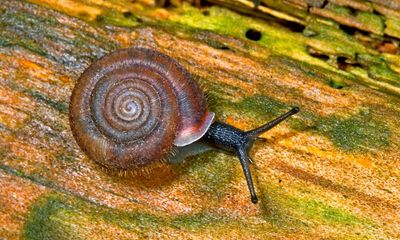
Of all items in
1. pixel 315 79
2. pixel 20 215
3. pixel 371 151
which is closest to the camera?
pixel 20 215

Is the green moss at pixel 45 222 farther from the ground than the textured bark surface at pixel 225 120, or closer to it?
closer to it

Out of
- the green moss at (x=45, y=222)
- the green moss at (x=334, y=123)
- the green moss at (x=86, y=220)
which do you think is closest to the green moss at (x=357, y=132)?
the green moss at (x=334, y=123)

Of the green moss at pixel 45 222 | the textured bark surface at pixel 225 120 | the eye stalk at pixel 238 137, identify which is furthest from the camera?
the eye stalk at pixel 238 137

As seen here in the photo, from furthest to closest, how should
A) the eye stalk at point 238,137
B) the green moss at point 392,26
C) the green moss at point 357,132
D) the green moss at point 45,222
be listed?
the green moss at point 392,26
the green moss at point 357,132
the eye stalk at point 238,137
the green moss at point 45,222

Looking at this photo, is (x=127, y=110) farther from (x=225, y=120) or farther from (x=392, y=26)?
(x=392, y=26)

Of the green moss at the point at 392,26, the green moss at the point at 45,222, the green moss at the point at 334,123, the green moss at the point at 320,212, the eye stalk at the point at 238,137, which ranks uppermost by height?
the green moss at the point at 392,26

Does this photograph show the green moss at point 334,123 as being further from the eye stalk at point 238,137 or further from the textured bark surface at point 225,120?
the eye stalk at point 238,137

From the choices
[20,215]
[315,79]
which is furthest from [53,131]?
[315,79]

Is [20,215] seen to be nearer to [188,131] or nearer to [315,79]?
[188,131]
